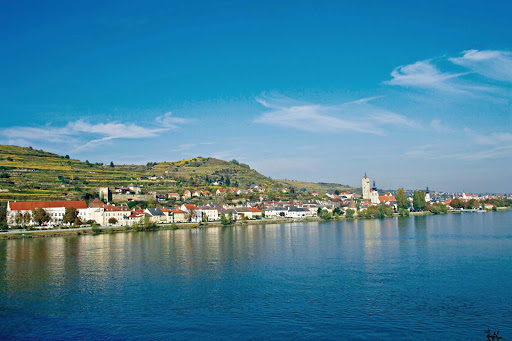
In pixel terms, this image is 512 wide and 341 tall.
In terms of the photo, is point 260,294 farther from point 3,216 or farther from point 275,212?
point 275,212

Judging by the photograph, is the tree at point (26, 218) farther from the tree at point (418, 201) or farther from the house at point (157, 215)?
the tree at point (418, 201)

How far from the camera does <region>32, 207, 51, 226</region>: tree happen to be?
51344 mm

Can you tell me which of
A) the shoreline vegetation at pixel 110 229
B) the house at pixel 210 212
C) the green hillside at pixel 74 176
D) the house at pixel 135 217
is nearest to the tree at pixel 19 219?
the shoreline vegetation at pixel 110 229

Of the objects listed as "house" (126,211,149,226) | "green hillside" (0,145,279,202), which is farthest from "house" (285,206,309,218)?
"house" (126,211,149,226)

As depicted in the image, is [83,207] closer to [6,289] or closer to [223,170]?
[6,289]

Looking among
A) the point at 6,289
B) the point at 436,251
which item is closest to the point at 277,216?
the point at 436,251

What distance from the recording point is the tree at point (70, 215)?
5322 cm

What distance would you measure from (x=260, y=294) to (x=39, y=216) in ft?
139

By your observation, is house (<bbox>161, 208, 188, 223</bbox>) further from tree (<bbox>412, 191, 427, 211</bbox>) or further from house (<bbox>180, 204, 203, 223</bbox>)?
tree (<bbox>412, 191, 427, 211</bbox>)

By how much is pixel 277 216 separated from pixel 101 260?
53.3m

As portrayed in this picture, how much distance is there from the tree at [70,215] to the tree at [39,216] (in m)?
1.95

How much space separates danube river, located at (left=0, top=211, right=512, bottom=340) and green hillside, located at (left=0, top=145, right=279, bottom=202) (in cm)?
4098

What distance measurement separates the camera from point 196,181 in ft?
363

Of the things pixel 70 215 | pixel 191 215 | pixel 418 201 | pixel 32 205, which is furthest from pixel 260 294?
pixel 418 201
